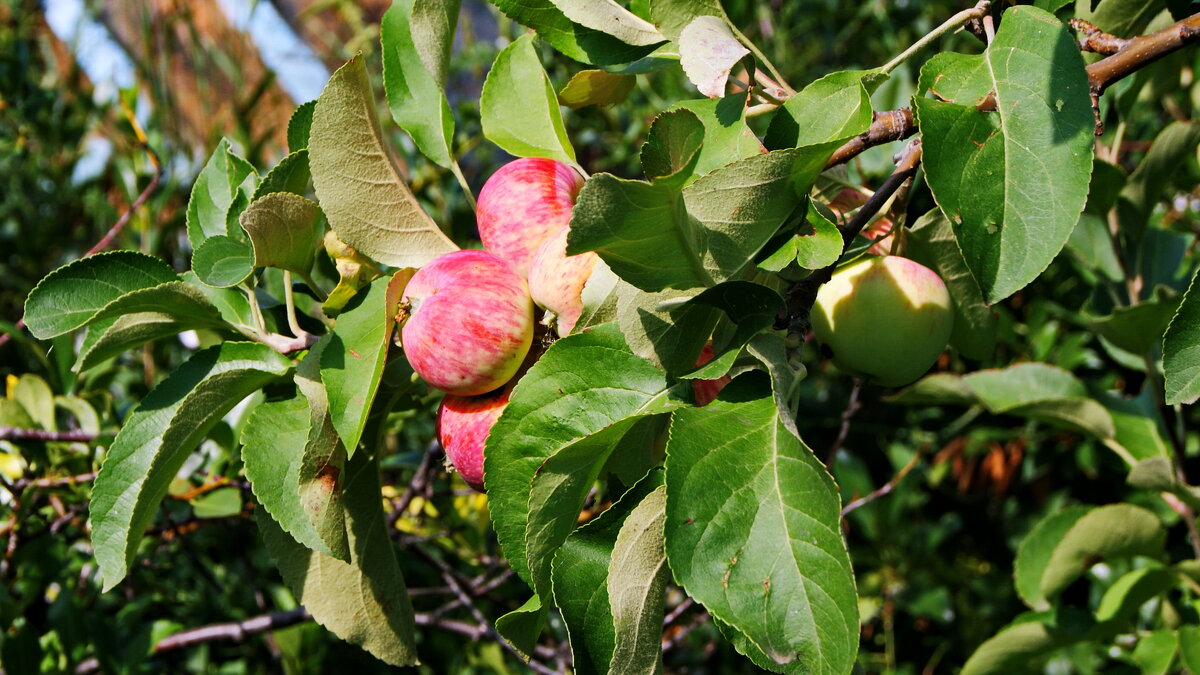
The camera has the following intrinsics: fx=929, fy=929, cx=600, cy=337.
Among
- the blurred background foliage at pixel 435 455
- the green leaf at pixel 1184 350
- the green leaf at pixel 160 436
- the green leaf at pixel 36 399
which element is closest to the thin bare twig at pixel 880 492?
the blurred background foliage at pixel 435 455

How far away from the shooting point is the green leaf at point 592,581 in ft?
2.17

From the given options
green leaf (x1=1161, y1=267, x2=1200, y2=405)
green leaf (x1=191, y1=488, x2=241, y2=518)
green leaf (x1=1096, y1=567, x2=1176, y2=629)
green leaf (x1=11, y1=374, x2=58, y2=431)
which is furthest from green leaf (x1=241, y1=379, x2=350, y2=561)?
green leaf (x1=1096, y1=567, x2=1176, y2=629)

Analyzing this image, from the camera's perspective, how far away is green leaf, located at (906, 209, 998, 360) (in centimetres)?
88

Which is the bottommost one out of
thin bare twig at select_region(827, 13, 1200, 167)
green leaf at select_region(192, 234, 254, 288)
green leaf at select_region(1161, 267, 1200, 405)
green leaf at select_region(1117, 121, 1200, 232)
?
green leaf at select_region(1117, 121, 1200, 232)

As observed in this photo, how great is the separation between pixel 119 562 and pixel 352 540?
7.8 inches

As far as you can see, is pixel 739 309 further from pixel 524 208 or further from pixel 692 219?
pixel 524 208

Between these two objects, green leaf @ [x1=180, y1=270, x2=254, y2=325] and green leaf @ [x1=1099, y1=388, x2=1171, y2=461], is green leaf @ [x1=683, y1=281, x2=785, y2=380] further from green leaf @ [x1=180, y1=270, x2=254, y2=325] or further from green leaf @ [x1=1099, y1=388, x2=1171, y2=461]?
green leaf @ [x1=1099, y1=388, x2=1171, y2=461]

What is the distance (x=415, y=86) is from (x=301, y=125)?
0.12 metres

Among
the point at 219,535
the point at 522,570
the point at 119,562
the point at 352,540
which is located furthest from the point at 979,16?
the point at 219,535

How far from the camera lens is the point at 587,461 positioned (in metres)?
0.67

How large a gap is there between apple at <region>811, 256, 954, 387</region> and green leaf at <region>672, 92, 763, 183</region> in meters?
0.20

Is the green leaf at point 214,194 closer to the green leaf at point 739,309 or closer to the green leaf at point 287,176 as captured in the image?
the green leaf at point 287,176

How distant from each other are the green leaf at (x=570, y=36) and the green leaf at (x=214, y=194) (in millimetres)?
332

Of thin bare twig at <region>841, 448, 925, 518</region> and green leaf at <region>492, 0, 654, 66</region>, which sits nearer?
green leaf at <region>492, 0, 654, 66</region>
